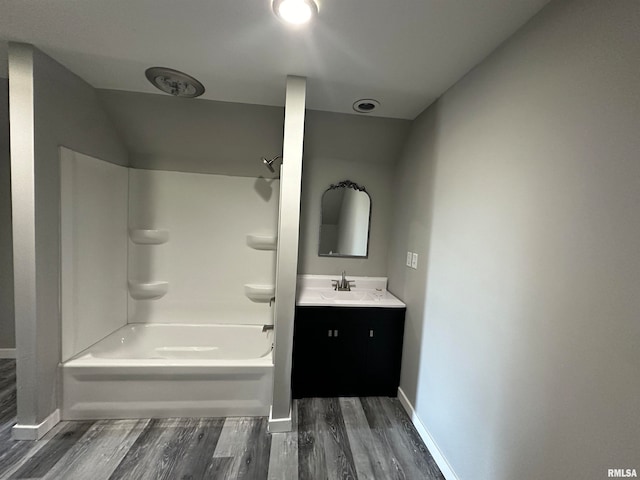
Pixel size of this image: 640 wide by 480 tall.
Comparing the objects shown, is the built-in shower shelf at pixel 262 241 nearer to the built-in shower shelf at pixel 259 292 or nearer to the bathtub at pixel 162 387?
the built-in shower shelf at pixel 259 292

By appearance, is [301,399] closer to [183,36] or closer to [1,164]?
[183,36]

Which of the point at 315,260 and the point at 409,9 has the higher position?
the point at 409,9

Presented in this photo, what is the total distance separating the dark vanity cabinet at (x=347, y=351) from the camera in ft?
6.75

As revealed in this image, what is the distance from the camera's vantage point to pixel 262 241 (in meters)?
2.60

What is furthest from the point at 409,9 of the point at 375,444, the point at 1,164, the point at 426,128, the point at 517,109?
the point at 1,164

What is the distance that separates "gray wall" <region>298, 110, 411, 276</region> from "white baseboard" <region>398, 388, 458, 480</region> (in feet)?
3.63

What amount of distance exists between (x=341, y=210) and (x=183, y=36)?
1700 mm

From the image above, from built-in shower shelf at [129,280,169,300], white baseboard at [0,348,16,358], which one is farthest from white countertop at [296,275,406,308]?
white baseboard at [0,348,16,358]

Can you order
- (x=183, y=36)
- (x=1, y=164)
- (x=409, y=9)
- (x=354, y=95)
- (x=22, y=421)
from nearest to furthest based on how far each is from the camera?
(x=409, y=9), (x=183, y=36), (x=22, y=421), (x=354, y=95), (x=1, y=164)

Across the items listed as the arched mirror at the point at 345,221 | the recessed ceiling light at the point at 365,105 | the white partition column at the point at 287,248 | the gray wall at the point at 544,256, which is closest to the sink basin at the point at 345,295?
the arched mirror at the point at 345,221

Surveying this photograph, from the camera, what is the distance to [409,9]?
1.11 m

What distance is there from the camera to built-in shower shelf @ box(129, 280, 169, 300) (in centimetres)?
251

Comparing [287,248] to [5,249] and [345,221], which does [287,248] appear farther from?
[5,249]

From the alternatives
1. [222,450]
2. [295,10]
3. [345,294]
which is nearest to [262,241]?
[345,294]
